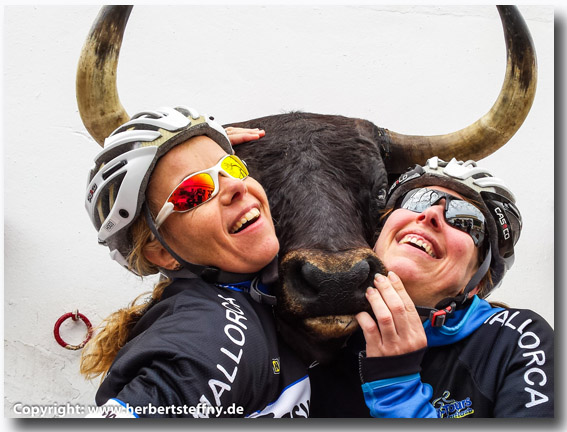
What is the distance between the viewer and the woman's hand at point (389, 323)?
8.05 feet

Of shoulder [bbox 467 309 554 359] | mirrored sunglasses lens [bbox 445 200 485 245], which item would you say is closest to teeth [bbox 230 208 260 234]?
mirrored sunglasses lens [bbox 445 200 485 245]

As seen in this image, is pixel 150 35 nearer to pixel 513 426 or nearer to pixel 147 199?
pixel 147 199

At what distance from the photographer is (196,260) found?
2643 mm

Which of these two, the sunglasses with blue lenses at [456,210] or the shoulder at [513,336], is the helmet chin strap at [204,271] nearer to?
the sunglasses with blue lenses at [456,210]

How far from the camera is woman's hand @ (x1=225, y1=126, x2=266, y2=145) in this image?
330 centimetres

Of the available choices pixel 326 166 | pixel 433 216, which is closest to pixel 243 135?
pixel 326 166

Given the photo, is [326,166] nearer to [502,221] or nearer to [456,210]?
[456,210]

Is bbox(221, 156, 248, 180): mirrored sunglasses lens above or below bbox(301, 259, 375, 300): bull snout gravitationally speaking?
above

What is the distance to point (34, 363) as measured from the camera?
3092mm

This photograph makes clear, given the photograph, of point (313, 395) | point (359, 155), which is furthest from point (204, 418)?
point (359, 155)

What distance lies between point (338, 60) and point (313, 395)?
176cm

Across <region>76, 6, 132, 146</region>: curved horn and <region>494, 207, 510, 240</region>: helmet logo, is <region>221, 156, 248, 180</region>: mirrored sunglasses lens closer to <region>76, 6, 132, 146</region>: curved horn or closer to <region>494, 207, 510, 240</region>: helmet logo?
<region>76, 6, 132, 146</region>: curved horn

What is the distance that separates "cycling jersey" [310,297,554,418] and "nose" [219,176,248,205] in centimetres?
66

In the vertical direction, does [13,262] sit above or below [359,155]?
below
